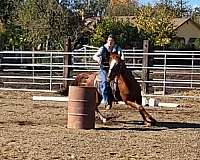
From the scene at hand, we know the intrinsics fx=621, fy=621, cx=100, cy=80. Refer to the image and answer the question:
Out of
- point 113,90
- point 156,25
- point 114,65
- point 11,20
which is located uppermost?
point 156,25

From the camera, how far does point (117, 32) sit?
50.3 m

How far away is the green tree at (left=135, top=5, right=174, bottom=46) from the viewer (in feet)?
192

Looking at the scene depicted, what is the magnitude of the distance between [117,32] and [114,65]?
126ft

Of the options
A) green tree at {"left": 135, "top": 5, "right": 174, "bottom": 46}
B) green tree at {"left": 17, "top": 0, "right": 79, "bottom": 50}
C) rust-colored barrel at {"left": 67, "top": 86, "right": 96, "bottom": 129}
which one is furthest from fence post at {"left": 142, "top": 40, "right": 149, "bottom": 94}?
green tree at {"left": 135, "top": 5, "right": 174, "bottom": 46}

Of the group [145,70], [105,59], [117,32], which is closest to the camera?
[105,59]

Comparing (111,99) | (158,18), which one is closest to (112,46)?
(111,99)

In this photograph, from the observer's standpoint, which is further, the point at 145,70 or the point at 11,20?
the point at 11,20

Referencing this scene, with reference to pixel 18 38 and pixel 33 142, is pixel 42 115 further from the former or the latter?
pixel 18 38

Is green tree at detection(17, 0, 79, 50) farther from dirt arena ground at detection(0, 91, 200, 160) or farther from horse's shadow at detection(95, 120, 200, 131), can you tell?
horse's shadow at detection(95, 120, 200, 131)

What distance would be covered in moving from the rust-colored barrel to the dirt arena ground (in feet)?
0.78

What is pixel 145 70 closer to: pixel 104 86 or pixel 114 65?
pixel 104 86

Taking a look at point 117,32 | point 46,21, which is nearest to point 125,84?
point 46,21

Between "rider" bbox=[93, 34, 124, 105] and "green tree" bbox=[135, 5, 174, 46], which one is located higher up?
"green tree" bbox=[135, 5, 174, 46]

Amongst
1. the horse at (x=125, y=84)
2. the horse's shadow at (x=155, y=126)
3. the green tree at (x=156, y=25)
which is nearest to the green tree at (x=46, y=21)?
the green tree at (x=156, y=25)
